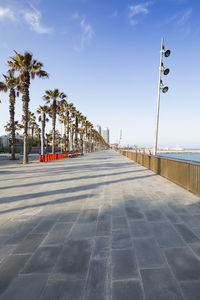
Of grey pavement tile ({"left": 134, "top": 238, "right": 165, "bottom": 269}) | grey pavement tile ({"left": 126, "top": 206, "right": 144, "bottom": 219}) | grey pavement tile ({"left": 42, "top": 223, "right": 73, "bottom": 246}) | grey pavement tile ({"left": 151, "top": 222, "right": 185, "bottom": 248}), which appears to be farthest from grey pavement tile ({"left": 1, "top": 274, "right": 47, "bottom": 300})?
grey pavement tile ({"left": 126, "top": 206, "right": 144, "bottom": 219})

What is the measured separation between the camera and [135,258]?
247 cm

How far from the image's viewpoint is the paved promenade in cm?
193

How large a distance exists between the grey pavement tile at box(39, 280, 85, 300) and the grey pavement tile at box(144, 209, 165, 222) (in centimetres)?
234

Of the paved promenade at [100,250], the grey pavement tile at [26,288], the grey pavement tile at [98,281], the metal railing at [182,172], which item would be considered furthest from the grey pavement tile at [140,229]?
the metal railing at [182,172]

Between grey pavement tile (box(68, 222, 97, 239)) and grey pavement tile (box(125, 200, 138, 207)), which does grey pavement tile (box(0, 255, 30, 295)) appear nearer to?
grey pavement tile (box(68, 222, 97, 239))

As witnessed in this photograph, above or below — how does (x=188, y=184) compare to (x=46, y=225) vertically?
above

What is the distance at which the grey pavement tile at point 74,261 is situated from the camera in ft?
7.08

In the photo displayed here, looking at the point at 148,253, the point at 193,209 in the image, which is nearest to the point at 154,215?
the point at 193,209

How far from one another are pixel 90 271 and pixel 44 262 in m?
0.75

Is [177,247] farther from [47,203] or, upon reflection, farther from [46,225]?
[47,203]

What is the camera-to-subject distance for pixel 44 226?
3.57 meters

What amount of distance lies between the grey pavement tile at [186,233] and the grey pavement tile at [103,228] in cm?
148

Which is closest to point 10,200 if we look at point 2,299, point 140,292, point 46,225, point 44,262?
point 46,225

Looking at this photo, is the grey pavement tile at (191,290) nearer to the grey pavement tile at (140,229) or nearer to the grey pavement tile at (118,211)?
the grey pavement tile at (140,229)
